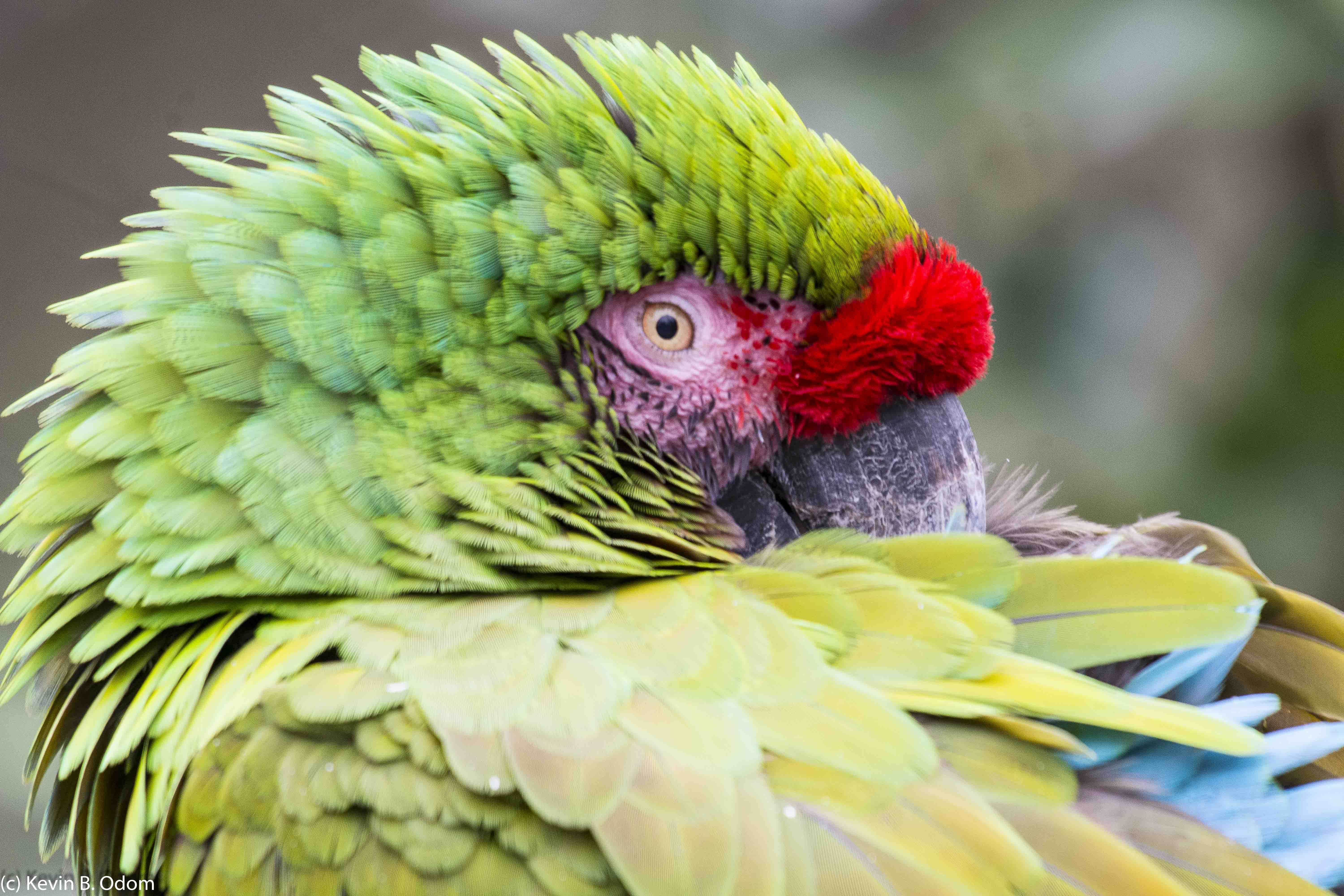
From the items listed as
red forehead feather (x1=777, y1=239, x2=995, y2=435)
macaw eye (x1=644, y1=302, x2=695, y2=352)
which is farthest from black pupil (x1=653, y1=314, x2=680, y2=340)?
red forehead feather (x1=777, y1=239, x2=995, y2=435)

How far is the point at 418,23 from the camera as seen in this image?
146 inches

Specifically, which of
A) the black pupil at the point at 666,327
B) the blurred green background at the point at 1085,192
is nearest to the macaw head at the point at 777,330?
the black pupil at the point at 666,327

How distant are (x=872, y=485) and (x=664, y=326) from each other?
34cm

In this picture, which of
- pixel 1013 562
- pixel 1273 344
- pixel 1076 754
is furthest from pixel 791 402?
pixel 1273 344

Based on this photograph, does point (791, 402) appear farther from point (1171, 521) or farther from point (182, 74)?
point (182, 74)

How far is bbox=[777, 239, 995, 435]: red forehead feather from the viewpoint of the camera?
1321 mm

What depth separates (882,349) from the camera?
52.0 inches

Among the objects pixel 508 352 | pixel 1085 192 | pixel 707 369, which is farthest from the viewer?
pixel 1085 192

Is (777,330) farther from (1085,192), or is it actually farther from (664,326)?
(1085,192)

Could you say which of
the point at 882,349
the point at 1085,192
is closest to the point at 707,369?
the point at 882,349

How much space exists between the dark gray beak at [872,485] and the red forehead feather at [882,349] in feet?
0.09

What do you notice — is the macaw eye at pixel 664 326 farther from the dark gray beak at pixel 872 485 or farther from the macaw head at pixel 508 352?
the dark gray beak at pixel 872 485

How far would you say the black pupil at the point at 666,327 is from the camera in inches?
52.6

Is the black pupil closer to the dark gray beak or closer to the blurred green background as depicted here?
the dark gray beak
